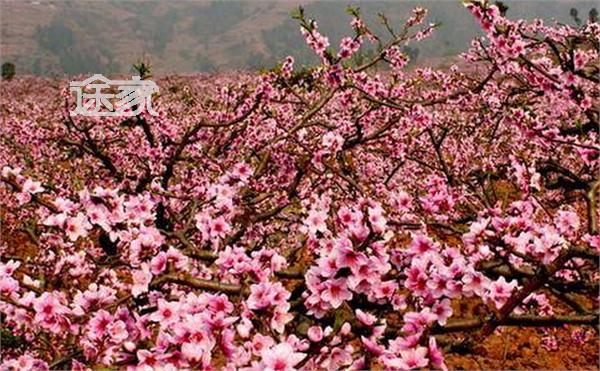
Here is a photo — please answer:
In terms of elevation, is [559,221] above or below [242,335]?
above

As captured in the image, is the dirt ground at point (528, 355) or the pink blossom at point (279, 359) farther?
the dirt ground at point (528, 355)

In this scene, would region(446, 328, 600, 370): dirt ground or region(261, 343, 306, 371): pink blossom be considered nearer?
region(261, 343, 306, 371): pink blossom

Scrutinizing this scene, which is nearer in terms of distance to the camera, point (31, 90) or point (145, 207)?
point (145, 207)

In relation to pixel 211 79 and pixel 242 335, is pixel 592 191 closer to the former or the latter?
pixel 242 335

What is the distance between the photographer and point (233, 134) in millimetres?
8633

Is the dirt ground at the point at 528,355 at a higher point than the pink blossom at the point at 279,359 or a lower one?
lower

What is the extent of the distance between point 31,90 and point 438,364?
49.7 metres

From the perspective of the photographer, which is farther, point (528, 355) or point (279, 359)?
point (528, 355)

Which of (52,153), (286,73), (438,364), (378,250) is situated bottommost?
(52,153)

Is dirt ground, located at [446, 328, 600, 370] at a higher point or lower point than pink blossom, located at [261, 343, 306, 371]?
lower

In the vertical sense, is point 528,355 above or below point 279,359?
below

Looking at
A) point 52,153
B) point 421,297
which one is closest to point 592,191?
point 421,297

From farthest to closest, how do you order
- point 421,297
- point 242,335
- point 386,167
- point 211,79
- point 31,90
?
point 211,79
point 31,90
point 386,167
point 421,297
point 242,335

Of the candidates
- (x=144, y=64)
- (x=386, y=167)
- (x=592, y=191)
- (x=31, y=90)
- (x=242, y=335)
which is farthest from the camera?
(x=31, y=90)
